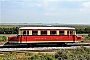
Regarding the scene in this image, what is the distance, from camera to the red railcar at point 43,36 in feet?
59.9

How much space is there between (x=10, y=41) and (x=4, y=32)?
2310cm

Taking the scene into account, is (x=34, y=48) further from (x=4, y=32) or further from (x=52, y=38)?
(x=4, y=32)

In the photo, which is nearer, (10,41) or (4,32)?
(10,41)

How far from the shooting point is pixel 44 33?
18594 millimetres

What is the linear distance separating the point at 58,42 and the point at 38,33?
2151mm

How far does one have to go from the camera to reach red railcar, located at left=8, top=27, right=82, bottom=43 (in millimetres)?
18266

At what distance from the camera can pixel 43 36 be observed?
60.2ft

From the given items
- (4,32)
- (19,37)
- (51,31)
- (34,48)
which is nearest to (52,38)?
(51,31)

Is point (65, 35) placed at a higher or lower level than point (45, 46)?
higher

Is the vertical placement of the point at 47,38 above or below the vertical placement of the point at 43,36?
below

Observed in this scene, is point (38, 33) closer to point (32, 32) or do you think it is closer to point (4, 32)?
point (32, 32)

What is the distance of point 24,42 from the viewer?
18.3 metres

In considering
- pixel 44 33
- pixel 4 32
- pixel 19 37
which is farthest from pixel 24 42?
pixel 4 32

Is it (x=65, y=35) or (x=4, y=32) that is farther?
(x=4, y=32)
